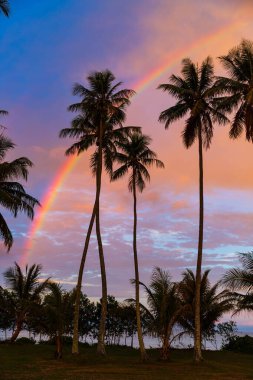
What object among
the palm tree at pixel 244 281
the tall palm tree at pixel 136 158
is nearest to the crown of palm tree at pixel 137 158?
the tall palm tree at pixel 136 158

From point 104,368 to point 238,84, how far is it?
764 inches

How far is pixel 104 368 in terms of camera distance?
2677cm

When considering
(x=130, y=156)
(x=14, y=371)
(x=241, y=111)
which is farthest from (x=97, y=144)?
(x=14, y=371)

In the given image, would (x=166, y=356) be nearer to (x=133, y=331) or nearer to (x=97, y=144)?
(x=97, y=144)

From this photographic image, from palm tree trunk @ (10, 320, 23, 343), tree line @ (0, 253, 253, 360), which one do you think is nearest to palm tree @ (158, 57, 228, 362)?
tree line @ (0, 253, 253, 360)

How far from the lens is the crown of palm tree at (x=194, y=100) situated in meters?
34.2

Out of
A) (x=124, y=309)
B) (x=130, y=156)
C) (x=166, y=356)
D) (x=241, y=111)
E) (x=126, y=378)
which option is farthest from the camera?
(x=124, y=309)

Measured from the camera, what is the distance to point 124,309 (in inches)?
2226

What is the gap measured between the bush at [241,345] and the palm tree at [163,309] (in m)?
15.4

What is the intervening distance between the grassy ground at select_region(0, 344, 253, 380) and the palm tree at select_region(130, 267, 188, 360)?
2497mm

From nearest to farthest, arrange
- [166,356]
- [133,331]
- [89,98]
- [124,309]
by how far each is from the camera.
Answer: [166,356]
[89,98]
[124,309]
[133,331]

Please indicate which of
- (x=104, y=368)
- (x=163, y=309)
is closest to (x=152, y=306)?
(x=163, y=309)

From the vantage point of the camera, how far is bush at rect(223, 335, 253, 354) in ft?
160

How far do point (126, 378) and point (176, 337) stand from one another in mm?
16377
